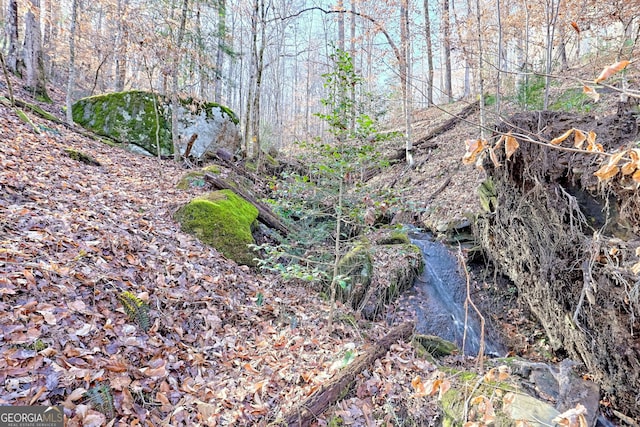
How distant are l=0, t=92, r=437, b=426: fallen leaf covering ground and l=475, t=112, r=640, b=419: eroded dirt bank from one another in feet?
7.72

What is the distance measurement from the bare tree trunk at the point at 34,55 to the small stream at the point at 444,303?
1229cm

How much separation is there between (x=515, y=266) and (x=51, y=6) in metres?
19.8

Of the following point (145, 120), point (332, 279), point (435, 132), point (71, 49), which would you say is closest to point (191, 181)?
point (145, 120)

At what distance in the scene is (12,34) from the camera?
10.1m

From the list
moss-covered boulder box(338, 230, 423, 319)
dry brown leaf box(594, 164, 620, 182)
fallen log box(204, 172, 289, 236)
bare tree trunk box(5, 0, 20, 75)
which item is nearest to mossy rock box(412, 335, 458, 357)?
moss-covered boulder box(338, 230, 423, 319)

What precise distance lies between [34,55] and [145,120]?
139 inches

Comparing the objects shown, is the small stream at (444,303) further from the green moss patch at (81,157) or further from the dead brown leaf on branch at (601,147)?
the green moss patch at (81,157)

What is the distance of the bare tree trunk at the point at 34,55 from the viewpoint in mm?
9484

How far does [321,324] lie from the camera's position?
15.3 ft

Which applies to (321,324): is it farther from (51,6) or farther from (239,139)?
(51,6)

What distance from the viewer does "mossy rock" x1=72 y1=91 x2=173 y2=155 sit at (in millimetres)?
9875

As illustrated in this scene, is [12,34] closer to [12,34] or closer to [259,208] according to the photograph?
[12,34]

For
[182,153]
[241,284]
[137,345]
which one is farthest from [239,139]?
[137,345]

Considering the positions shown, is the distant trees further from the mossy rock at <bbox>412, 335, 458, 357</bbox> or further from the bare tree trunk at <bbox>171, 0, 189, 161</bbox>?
the mossy rock at <bbox>412, 335, 458, 357</bbox>
